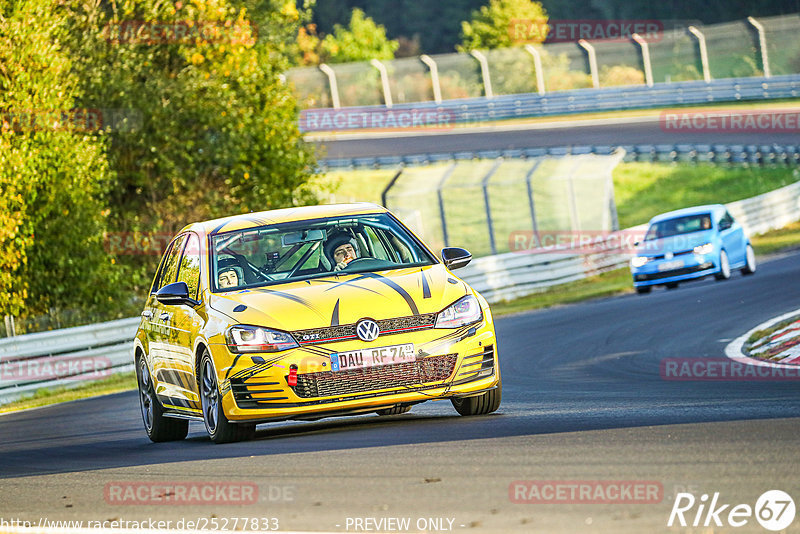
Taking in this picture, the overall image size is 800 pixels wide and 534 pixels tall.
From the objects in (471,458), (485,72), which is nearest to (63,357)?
(471,458)

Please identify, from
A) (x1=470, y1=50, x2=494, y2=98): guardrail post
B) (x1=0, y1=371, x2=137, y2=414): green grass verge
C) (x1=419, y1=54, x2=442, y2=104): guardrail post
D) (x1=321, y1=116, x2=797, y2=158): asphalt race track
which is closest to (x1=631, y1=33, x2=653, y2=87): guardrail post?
(x1=321, y1=116, x2=797, y2=158): asphalt race track

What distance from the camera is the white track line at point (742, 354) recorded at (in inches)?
487

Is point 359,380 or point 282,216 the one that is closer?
point 359,380

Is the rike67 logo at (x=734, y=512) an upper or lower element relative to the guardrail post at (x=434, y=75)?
upper

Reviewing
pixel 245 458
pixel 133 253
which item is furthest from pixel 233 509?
pixel 133 253

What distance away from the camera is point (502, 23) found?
238ft

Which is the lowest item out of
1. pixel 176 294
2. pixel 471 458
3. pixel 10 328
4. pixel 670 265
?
pixel 670 265

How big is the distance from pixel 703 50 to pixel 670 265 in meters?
28.0

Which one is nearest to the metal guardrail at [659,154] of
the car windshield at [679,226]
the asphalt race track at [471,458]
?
the car windshield at [679,226]

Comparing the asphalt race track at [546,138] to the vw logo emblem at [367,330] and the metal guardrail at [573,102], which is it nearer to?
the metal guardrail at [573,102]

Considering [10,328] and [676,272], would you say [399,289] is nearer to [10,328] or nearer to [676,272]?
[10,328]

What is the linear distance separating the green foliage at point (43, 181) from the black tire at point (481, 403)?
1353 centimetres

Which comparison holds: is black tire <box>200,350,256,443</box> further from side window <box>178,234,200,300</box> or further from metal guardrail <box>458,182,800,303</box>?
metal guardrail <box>458,182,800,303</box>

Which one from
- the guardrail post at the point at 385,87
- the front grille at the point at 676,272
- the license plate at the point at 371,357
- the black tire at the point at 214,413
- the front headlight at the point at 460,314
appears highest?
the front headlight at the point at 460,314
